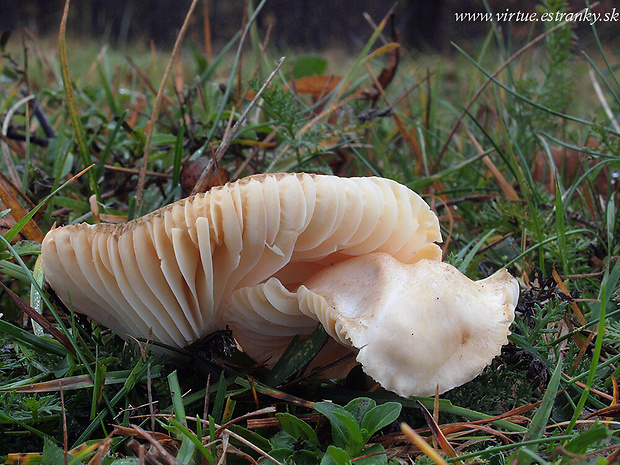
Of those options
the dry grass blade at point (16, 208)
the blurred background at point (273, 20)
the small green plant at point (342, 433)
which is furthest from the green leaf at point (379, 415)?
the blurred background at point (273, 20)

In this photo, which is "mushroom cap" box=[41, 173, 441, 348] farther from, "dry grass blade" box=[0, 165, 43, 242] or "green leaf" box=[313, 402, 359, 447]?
"dry grass blade" box=[0, 165, 43, 242]

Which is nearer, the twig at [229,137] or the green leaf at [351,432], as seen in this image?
the green leaf at [351,432]

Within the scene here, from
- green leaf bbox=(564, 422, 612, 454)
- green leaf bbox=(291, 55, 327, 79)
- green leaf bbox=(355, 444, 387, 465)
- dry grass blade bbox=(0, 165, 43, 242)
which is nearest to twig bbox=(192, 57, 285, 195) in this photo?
dry grass blade bbox=(0, 165, 43, 242)

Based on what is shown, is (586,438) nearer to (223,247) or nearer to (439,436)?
(439,436)

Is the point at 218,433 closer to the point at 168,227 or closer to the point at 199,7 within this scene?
the point at 168,227

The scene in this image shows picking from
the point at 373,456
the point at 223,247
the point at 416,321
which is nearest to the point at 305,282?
the point at 223,247

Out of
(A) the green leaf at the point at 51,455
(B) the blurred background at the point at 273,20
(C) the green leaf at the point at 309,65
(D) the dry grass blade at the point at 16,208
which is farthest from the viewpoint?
(B) the blurred background at the point at 273,20

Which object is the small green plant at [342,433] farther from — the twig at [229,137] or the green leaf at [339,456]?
the twig at [229,137]

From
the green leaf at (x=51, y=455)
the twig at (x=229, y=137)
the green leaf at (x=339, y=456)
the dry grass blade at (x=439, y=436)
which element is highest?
the twig at (x=229, y=137)
